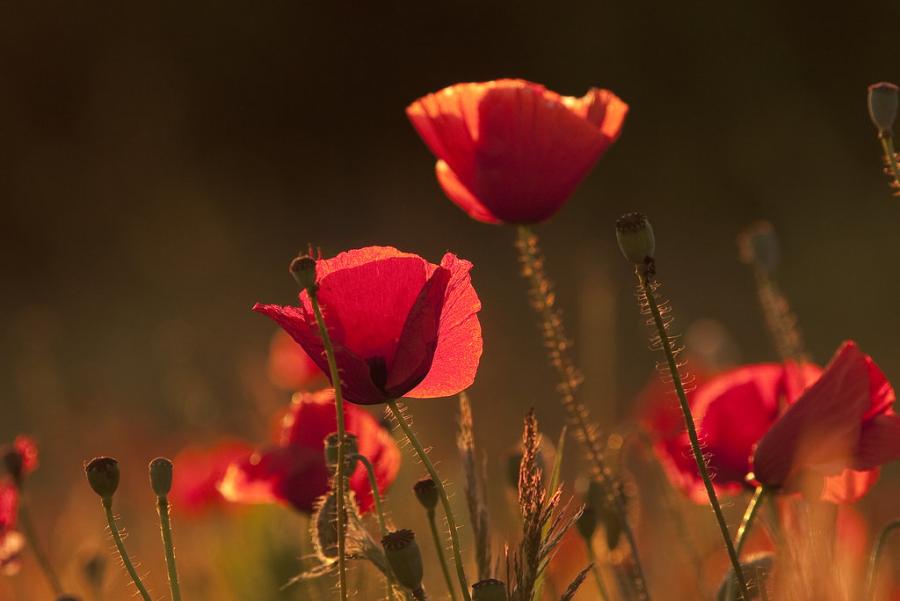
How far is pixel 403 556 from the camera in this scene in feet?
2.52

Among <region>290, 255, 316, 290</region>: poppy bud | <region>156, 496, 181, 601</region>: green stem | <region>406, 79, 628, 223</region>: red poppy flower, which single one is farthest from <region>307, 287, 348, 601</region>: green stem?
<region>406, 79, 628, 223</region>: red poppy flower

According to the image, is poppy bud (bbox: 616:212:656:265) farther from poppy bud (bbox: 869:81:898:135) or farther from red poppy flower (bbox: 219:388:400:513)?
red poppy flower (bbox: 219:388:400:513)

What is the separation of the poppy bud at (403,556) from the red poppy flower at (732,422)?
35 cm

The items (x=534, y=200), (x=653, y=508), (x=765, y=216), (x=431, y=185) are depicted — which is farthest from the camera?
(x=431, y=185)

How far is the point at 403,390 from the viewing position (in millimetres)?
887

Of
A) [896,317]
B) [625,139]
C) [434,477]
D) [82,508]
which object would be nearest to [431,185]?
[625,139]

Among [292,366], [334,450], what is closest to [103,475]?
[334,450]

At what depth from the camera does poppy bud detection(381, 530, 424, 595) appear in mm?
768

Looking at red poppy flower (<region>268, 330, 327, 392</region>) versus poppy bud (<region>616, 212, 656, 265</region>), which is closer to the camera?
poppy bud (<region>616, 212, 656, 265</region>)

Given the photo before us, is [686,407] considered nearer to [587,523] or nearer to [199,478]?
[587,523]

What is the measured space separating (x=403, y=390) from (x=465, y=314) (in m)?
0.07

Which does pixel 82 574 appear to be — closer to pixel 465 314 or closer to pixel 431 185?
pixel 465 314

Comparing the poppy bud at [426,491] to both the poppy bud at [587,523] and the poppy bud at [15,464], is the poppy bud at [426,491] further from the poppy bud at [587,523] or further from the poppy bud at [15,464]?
the poppy bud at [15,464]

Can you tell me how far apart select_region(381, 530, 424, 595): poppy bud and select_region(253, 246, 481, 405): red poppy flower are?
12 cm
